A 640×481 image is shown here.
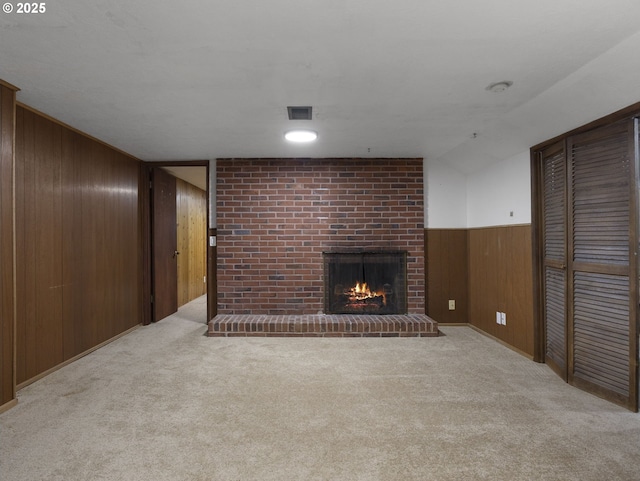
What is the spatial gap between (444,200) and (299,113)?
2.40 m

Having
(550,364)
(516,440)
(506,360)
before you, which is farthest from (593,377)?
(516,440)

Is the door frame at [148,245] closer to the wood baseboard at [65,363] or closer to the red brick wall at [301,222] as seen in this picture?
the red brick wall at [301,222]

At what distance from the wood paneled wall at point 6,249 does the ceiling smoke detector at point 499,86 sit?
10.1 feet

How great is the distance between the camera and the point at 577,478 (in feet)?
5.13

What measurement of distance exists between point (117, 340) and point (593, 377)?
430 centimetres

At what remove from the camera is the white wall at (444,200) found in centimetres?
432

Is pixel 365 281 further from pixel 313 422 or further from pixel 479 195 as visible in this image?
pixel 313 422

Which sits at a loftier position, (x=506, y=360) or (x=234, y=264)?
(x=234, y=264)

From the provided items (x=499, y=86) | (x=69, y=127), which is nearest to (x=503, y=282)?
(x=499, y=86)

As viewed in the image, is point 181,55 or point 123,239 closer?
point 181,55

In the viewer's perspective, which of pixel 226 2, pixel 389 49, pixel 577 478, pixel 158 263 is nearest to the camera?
pixel 226 2

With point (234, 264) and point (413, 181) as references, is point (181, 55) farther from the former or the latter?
point (413, 181)

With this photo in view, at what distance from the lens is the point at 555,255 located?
9.46 feet

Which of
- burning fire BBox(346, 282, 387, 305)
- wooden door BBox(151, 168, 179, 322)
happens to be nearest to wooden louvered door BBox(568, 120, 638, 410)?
burning fire BBox(346, 282, 387, 305)
